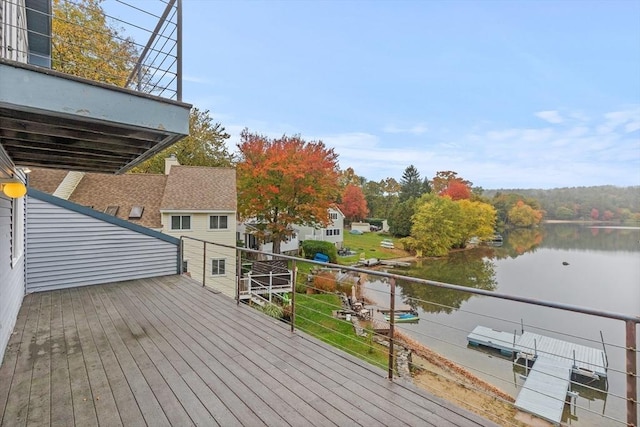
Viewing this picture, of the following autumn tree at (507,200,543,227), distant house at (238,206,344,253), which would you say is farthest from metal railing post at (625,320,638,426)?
autumn tree at (507,200,543,227)

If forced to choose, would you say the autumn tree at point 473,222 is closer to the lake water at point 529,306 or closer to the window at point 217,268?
the lake water at point 529,306

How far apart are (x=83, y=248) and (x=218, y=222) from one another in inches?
294

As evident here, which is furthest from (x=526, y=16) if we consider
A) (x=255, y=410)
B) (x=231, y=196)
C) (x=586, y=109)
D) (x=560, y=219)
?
(x=560, y=219)

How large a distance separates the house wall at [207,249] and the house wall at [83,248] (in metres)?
5.85

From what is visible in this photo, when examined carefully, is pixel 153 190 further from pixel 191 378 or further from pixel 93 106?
pixel 93 106

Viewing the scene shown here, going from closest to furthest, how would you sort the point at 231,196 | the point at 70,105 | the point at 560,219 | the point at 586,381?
the point at 70,105 → the point at 586,381 → the point at 231,196 → the point at 560,219

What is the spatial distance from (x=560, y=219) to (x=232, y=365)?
79.6 m

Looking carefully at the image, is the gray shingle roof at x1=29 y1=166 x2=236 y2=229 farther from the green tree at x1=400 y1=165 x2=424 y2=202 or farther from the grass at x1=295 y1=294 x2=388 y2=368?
the green tree at x1=400 y1=165 x2=424 y2=202

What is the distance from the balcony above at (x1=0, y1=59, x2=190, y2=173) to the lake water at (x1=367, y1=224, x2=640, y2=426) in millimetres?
2022

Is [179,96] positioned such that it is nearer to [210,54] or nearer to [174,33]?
[174,33]

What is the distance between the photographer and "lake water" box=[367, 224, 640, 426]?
7586mm

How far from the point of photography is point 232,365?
2.61 metres

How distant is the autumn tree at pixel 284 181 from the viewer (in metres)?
14.9

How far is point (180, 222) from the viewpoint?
40.2 feet
